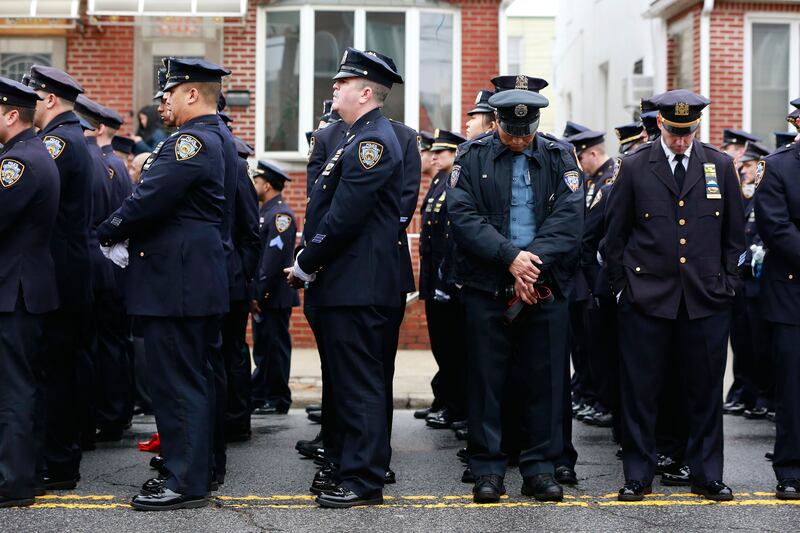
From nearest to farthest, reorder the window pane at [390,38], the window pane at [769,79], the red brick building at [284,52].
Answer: the red brick building at [284,52], the window pane at [390,38], the window pane at [769,79]

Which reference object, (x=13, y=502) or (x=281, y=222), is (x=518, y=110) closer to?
(x=13, y=502)

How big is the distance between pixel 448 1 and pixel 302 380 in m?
5.74

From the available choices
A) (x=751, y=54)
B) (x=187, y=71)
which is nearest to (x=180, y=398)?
(x=187, y=71)

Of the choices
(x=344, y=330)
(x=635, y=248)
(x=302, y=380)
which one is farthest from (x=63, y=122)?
(x=302, y=380)

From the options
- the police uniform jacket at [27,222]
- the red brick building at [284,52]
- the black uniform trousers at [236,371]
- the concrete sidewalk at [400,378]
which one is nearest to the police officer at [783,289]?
the black uniform trousers at [236,371]

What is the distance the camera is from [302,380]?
1223cm

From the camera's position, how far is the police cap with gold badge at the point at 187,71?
6.77m

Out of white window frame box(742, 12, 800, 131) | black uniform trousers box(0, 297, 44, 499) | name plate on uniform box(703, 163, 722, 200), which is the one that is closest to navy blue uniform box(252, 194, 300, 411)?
black uniform trousers box(0, 297, 44, 499)

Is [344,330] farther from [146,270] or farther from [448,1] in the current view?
[448,1]

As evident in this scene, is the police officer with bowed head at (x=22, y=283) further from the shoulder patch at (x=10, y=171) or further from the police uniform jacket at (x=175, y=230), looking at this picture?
the police uniform jacket at (x=175, y=230)

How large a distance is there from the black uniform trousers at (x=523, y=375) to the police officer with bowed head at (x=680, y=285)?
439mm

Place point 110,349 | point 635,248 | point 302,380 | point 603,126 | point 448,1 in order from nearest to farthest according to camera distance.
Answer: point 635,248 → point 110,349 → point 302,380 → point 448,1 → point 603,126

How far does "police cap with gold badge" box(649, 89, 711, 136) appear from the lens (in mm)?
6934

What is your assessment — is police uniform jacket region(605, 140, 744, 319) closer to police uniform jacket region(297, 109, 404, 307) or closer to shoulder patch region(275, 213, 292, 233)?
police uniform jacket region(297, 109, 404, 307)
